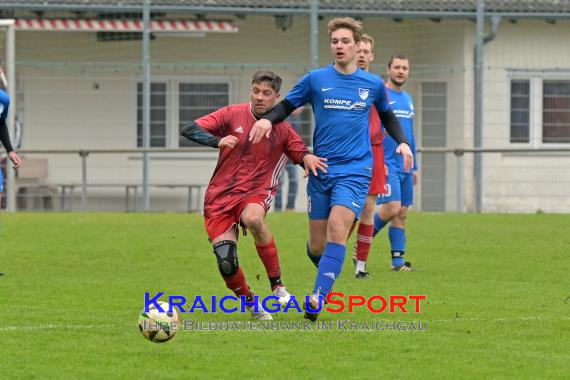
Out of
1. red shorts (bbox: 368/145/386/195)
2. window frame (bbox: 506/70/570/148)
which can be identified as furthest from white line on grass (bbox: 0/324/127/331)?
window frame (bbox: 506/70/570/148)

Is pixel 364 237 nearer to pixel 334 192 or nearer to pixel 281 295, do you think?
pixel 281 295

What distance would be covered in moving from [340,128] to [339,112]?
→ 110 millimetres

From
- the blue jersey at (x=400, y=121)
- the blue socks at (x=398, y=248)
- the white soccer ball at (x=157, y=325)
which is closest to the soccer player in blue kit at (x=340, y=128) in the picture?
the white soccer ball at (x=157, y=325)

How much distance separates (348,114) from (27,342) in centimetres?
268

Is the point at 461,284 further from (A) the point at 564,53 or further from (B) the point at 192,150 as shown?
(A) the point at 564,53

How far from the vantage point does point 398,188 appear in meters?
13.2

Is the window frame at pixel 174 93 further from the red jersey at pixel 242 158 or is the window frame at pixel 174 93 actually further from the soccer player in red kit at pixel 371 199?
the red jersey at pixel 242 158

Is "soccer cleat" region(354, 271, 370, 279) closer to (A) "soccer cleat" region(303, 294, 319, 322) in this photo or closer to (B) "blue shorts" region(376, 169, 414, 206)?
(B) "blue shorts" region(376, 169, 414, 206)

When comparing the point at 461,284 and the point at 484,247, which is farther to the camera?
the point at 484,247

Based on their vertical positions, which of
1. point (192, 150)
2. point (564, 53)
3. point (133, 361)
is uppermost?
point (564, 53)

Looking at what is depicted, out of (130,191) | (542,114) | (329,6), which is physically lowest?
(130,191)

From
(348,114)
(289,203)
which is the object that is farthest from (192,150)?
(348,114)

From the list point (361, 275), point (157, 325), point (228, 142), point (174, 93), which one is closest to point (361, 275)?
point (361, 275)

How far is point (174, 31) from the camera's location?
24.4 meters
